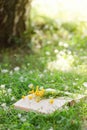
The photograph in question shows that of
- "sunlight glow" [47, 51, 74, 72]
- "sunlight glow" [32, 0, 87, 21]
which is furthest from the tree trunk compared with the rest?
"sunlight glow" [32, 0, 87, 21]

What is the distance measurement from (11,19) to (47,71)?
1395 millimetres

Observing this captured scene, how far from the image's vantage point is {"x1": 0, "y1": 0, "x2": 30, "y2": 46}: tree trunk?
629cm

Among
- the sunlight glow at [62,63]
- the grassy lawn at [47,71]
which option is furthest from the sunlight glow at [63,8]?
the sunlight glow at [62,63]

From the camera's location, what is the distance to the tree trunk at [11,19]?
20.6 ft

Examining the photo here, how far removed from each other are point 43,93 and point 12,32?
8.14 feet

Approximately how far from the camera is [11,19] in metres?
6.42

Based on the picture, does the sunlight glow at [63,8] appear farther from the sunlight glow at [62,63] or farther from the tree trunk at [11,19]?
the sunlight glow at [62,63]

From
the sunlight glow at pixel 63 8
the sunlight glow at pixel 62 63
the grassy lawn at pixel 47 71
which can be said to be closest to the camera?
the grassy lawn at pixel 47 71

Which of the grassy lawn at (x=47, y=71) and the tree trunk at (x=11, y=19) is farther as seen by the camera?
the tree trunk at (x=11, y=19)

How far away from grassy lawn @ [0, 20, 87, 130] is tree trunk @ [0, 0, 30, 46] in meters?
0.21

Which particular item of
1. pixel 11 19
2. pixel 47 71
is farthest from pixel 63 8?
pixel 47 71

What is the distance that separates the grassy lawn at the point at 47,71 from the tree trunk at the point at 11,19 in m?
0.21

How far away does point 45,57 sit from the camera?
20.0 feet

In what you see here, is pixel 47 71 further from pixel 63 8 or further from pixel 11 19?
pixel 63 8
